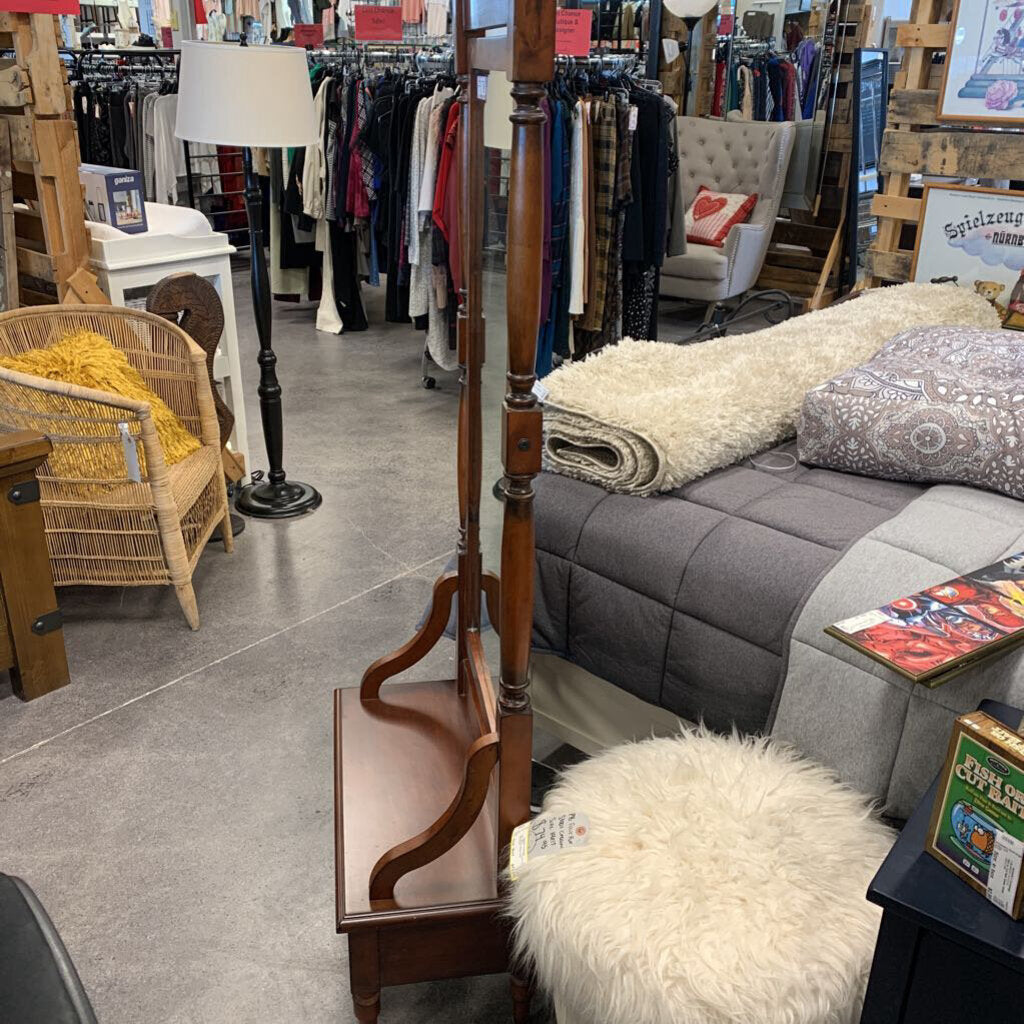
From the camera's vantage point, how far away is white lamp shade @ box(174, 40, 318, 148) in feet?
8.64

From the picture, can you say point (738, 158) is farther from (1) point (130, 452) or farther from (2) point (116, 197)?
(1) point (130, 452)

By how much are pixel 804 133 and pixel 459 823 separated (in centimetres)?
567

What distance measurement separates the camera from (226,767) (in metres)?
2.21

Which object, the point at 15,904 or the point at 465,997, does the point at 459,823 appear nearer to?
the point at 465,997

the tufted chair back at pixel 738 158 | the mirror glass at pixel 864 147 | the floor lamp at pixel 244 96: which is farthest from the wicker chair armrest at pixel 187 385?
the tufted chair back at pixel 738 158

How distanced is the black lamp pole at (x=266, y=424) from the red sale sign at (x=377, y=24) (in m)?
1.79

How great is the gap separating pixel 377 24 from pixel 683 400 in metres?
3.69

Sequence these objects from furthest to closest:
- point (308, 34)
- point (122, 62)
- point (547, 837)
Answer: point (122, 62) < point (308, 34) < point (547, 837)

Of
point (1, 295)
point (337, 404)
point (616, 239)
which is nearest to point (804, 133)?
point (616, 239)

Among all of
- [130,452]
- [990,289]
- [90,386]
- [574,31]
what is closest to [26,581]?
[130,452]

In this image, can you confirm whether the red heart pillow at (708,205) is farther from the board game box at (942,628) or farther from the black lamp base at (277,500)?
the board game box at (942,628)

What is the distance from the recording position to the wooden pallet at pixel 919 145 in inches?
125

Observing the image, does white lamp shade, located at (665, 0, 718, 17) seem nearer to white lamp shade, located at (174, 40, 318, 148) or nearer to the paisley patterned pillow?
white lamp shade, located at (174, 40, 318, 148)

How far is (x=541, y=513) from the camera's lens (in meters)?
1.88
